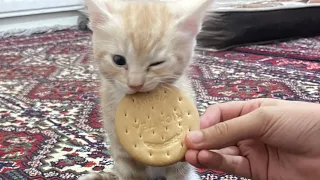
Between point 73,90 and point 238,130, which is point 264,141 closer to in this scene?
point 238,130

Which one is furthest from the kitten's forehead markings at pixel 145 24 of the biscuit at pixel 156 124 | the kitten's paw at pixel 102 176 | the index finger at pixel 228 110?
the kitten's paw at pixel 102 176

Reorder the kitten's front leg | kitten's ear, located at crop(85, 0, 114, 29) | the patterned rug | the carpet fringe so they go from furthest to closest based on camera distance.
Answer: the carpet fringe
the patterned rug
the kitten's front leg
kitten's ear, located at crop(85, 0, 114, 29)

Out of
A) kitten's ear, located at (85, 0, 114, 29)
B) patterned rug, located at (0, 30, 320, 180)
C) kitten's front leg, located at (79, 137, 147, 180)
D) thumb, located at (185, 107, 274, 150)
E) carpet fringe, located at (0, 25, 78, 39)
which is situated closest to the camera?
thumb, located at (185, 107, 274, 150)

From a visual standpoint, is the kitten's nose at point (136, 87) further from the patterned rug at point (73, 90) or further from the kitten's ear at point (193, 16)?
the patterned rug at point (73, 90)

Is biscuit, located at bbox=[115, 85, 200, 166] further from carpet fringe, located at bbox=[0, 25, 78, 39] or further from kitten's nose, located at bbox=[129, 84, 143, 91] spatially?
carpet fringe, located at bbox=[0, 25, 78, 39]

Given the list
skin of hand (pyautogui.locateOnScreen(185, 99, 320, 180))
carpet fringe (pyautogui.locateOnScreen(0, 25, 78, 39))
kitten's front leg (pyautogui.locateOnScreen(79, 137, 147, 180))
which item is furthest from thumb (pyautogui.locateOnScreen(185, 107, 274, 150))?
carpet fringe (pyautogui.locateOnScreen(0, 25, 78, 39))

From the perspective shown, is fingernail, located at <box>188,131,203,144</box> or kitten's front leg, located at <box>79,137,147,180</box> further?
kitten's front leg, located at <box>79,137,147,180</box>

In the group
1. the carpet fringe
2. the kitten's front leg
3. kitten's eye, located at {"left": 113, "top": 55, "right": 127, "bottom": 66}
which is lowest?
the carpet fringe
